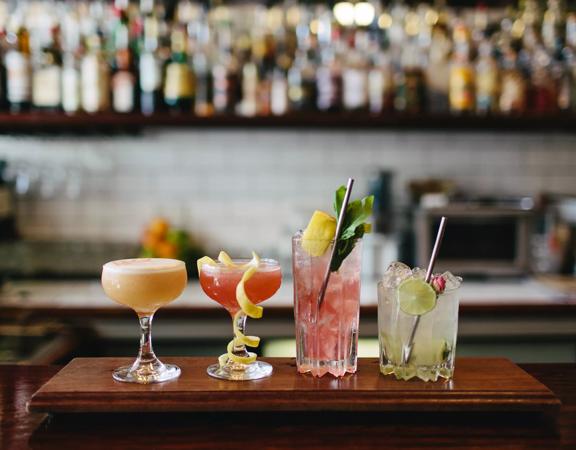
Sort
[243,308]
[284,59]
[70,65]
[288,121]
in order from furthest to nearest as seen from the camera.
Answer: [284,59] < [70,65] < [288,121] < [243,308]

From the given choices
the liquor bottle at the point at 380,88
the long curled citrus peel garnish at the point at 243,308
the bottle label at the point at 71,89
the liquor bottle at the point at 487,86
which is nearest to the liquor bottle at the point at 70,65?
the bottle label at the point at 71,89

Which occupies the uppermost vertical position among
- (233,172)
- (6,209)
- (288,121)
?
(288,121)

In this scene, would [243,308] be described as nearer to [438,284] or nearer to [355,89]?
[438,284]

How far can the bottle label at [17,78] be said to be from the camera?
8.93 ft

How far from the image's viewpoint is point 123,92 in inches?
108

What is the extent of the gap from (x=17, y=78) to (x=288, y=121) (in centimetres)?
110

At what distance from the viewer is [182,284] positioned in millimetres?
1189

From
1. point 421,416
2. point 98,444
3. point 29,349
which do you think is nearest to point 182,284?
point 98,444

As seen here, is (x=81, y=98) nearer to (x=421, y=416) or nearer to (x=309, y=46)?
(x=309, y=46)

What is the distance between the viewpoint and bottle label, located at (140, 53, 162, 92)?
9.14ft

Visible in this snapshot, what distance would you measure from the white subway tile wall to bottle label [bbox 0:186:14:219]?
94mm

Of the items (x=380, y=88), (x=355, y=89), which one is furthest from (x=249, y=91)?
(x=380, y=88)

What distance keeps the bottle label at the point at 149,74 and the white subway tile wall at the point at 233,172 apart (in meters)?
0.31

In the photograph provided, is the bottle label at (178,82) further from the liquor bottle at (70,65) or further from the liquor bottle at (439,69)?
the liquor bottle at (439,69)
